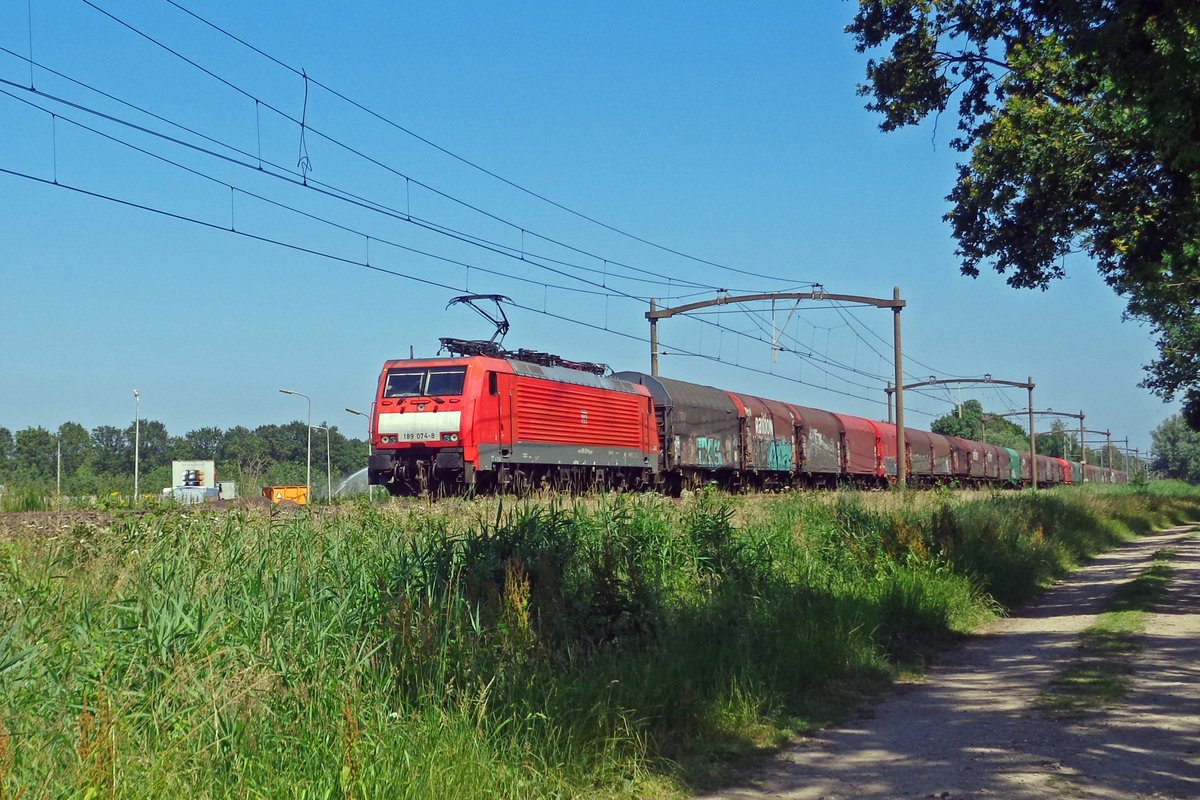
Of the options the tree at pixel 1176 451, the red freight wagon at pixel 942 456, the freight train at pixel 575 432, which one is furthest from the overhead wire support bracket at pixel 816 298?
the tree at pixel 1176 451

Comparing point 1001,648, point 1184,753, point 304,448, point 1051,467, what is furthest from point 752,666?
point 304,448

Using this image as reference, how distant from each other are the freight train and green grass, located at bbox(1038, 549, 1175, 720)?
660cm

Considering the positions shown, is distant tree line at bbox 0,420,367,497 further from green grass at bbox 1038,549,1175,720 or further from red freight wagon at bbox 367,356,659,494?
green grass at bbox 1038,549,1175,720

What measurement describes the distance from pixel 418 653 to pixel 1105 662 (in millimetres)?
6733

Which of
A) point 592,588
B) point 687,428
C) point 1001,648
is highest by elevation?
point 687,428

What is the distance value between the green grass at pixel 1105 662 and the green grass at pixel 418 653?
141 centimetres

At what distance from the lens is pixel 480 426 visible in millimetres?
22578

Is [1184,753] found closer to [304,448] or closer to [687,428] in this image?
[687,428]

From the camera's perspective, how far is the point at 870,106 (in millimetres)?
15977

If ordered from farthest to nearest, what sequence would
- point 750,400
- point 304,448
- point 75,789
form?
1. point 304,448
2. point 750,400
3. point 75,789

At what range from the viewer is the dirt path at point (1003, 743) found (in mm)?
6324

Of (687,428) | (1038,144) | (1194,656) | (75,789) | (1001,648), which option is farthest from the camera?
(687,428)

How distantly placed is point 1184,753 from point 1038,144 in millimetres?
10392

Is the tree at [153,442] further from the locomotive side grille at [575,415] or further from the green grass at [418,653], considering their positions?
the green grass at [418,653]
